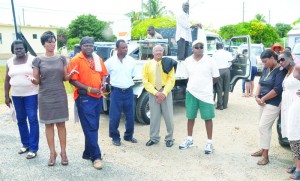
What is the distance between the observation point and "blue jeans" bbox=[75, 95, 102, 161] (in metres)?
4.19

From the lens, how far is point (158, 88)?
5.14 metres

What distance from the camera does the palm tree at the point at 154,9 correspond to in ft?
113

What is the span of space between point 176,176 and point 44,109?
1961 millimetres

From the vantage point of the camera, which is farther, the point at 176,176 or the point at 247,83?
the point at 247,83

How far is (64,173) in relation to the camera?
13.5ft

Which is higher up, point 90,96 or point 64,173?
point 90,96

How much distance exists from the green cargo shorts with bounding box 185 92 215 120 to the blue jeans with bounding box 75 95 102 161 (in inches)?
59.1

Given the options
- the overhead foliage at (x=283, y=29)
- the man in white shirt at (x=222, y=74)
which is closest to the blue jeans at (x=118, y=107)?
the man in white shirt at (x=222, y=74)

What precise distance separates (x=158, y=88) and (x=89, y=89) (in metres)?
1.41

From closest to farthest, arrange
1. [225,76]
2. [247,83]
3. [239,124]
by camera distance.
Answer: [239,124], [225,76], [247,83]

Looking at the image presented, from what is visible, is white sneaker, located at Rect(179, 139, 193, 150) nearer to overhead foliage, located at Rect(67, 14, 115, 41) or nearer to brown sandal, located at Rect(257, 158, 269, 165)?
brown sandal, located at Rect(257, 158, 269, 165)

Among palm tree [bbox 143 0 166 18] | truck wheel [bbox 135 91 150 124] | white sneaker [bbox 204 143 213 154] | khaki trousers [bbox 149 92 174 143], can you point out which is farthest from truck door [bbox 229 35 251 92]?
palm tree [bbox 143 0 166 18]

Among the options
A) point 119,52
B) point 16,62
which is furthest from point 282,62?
point 16,62

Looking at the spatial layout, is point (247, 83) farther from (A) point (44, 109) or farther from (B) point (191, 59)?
(A) point (44, 109)
